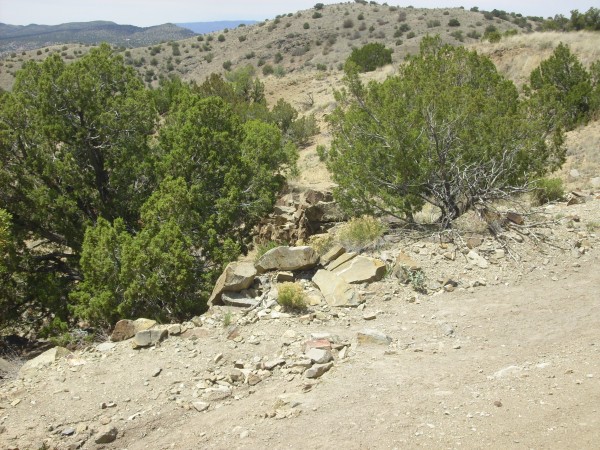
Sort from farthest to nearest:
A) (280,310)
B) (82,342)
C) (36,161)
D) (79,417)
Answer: (36,161), (82,342), (280,310), (79,417)

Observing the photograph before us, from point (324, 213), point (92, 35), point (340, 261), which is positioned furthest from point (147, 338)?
point (92, 35)

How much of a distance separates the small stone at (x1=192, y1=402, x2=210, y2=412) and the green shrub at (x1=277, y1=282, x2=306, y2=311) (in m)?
2.27

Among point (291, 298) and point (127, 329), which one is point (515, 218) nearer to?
point (291, 298)

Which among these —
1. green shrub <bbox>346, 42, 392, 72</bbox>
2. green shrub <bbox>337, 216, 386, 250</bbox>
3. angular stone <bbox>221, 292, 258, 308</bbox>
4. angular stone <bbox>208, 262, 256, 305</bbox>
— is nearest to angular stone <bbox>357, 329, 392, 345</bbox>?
angular stone <bbox>221, 292, 258, 308</bbox>

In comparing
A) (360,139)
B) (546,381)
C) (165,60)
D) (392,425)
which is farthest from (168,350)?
(165,60)

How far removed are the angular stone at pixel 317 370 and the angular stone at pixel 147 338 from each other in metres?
2.54

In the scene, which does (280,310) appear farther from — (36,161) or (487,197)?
(36,161)

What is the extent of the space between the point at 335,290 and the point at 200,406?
3.07 metres

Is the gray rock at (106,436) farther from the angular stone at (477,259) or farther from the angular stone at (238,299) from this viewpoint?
the angular stone at (477,259)

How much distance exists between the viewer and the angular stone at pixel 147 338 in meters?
7.60

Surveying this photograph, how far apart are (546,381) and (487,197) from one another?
18.1 feet

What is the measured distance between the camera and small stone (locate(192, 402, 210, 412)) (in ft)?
20.1

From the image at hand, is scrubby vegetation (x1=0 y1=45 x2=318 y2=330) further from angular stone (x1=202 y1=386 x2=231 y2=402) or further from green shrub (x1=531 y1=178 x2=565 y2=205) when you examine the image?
green shrub (x1=531 y1=178 x2=565 y2=205)

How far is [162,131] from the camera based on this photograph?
12750mm
